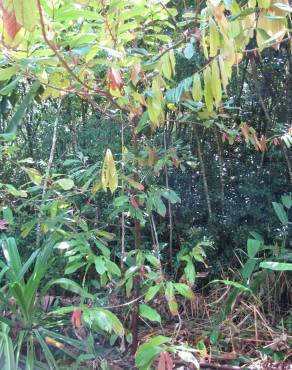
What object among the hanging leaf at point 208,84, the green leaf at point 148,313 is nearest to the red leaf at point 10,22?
the hanging leaf at point 208,84

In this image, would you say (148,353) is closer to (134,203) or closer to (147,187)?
(134,203)

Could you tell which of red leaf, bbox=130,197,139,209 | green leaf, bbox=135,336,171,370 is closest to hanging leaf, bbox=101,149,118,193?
red leaf, bbox=130,197,139,209

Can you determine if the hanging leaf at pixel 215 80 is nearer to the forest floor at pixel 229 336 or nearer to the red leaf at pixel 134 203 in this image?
the red leaf at pixel 134 203

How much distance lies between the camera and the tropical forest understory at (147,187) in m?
1.66

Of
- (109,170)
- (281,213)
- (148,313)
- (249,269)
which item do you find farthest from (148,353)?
(281,213)

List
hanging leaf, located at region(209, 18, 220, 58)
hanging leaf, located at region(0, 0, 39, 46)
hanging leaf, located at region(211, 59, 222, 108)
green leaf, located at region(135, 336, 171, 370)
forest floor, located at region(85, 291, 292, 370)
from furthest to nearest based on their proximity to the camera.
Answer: forest floor, located at region(85, 291, 292, 370)
green leaf, located at region(135, 336, 171, 370)
hanging leaf, located at region(211, 59, 222, 108)
hanging leaf, located at region(209, 18, 220, 58)
hanging leaf, located at region(0, 0, 39, 46)

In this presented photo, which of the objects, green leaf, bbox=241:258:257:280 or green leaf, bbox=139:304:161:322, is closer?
green leaf, bbox=139:304:161:322

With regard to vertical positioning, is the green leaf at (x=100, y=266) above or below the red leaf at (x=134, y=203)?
below

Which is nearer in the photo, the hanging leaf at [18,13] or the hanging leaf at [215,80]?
the hanging leaf at [18,13]

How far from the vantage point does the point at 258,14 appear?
4.98ft

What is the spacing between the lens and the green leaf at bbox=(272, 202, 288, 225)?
3.27 meters

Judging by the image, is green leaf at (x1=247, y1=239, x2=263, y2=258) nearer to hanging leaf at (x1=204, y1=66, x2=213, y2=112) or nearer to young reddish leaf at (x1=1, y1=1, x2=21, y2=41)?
hanging leaf at (x1=204, y1=66, x2=213, y2=112)

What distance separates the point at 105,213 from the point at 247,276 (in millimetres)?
1197

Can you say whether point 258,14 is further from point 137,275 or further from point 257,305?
point 257,305
